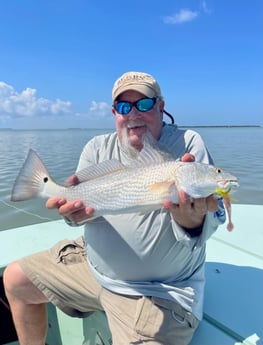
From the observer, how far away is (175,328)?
67.9 inches

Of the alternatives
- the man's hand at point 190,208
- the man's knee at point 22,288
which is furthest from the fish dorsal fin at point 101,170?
the man's knee at point 22,288

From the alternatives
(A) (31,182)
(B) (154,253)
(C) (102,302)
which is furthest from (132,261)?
(A) (31,182)

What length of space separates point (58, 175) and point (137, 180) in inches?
348

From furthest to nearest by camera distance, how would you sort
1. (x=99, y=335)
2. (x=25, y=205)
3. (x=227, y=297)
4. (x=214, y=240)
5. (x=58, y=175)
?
(x=58, y=175) < (x=25, y=205) < (x=214, y=240) < (x=99, y=335) < (x=227, y=297)

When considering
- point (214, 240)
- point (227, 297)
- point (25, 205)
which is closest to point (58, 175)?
point (25, 205)

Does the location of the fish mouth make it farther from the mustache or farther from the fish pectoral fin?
the mustache

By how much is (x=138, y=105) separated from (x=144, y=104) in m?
0.04

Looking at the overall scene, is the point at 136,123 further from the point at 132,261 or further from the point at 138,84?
the point at 132,261

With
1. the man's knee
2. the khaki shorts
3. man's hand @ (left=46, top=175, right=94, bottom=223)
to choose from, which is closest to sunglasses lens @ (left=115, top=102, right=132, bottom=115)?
man's hand @ (left=46, top=175, right=94, bottom=223)

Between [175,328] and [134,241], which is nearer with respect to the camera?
[175,328]

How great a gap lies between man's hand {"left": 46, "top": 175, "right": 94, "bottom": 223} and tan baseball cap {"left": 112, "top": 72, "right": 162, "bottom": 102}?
25.8 inches

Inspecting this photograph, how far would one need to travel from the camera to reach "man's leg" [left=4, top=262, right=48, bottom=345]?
7.24ft

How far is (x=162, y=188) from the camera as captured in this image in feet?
5.40

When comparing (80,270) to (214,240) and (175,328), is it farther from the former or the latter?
(214,240)
